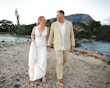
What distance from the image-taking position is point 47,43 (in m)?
6.09

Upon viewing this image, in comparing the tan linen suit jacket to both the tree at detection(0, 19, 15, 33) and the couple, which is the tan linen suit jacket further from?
the tree at detection(0, 19, 15, 33)

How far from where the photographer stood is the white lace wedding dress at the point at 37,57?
19.5 feet

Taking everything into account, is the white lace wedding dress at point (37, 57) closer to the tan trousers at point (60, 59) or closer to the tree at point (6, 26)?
the tan trousers at point (60, 59)

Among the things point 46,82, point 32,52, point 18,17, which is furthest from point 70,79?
point 18,17

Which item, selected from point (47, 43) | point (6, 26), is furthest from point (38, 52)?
point (6, 26)

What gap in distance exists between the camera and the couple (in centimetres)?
582

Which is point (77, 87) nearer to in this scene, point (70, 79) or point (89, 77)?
point (70, 79)

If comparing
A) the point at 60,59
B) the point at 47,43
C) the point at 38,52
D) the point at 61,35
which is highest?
the point at 61,35

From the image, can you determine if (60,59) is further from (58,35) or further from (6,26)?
(6,26)

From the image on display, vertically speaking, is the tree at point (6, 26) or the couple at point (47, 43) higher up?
the tree at point (6, 26)

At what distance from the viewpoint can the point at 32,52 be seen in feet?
19.6

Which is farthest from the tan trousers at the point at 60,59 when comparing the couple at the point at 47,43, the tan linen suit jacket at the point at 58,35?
the tan linen suit jacket at the point at 58,35

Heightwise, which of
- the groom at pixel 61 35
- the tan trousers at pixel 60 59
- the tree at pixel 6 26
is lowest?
the tan trousers at pixel 60 59

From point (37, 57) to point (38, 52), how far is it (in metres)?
0.18
